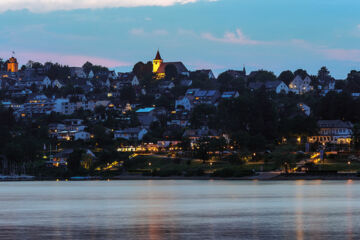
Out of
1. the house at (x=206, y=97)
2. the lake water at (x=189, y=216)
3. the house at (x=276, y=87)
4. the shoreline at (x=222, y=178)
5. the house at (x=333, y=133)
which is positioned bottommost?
the lake water at (x=189, y=216)

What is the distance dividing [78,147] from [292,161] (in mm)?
46952

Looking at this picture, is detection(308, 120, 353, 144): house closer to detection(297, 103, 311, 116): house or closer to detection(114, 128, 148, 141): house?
detection(297, 103, 311, 116): house

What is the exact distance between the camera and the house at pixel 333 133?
433 feet

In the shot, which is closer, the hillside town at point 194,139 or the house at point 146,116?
the hillside town at point 194,139

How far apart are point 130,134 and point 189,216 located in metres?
98.2

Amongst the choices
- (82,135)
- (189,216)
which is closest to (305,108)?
(82,135)

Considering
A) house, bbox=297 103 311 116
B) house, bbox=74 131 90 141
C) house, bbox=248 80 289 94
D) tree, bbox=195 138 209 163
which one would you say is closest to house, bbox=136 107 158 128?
house, bbox=74 131 90 141

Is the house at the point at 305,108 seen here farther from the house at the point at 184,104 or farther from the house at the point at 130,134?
the house at the point at 130,134

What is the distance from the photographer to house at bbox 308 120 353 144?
132m

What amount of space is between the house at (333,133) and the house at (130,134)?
120ft

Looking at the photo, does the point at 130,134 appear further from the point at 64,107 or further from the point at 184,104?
the point at 64,107

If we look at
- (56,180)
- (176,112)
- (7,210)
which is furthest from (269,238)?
(176,112)

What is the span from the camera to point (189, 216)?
51.8 metres

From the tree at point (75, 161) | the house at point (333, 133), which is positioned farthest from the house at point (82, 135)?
the house at point (333, 133)
